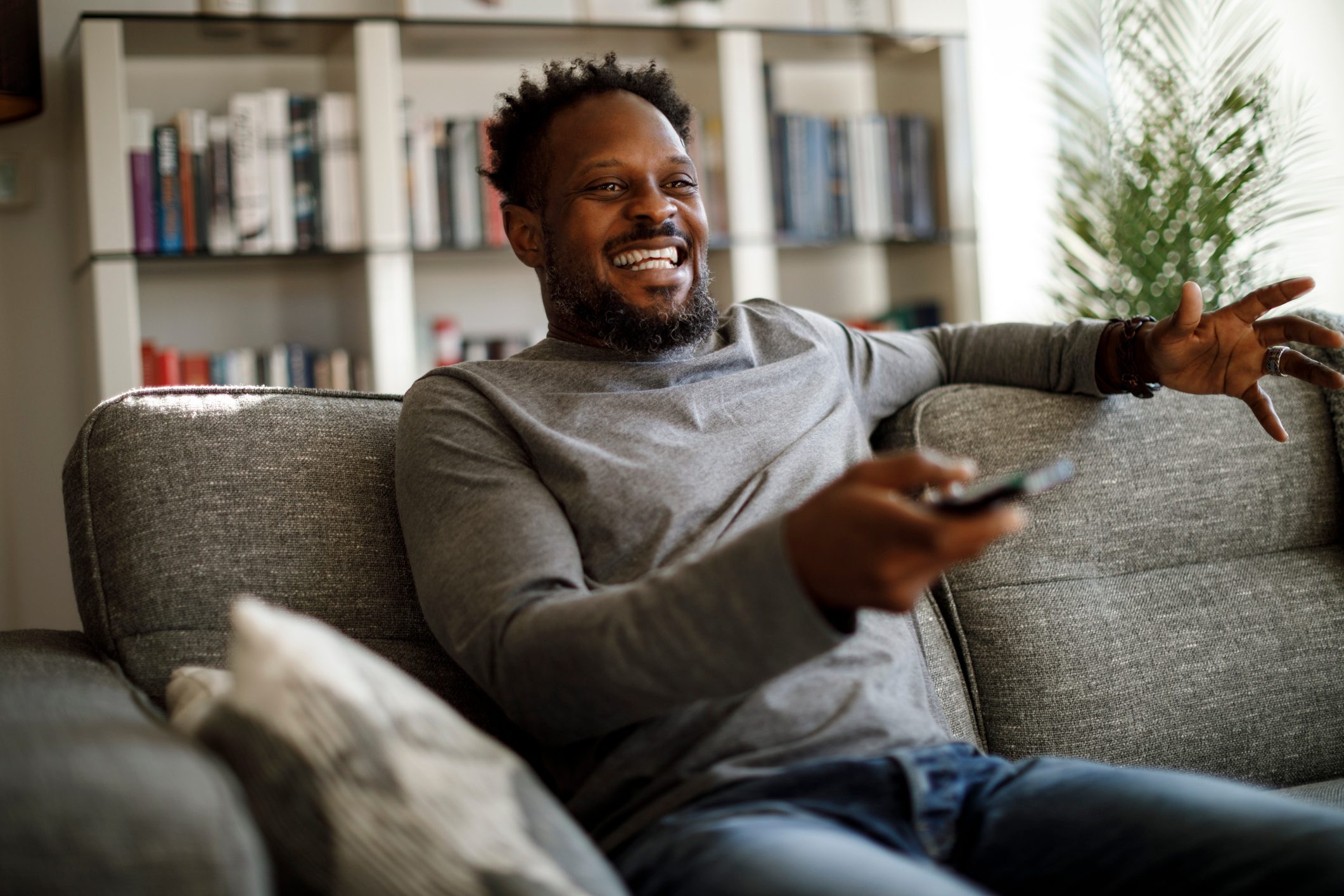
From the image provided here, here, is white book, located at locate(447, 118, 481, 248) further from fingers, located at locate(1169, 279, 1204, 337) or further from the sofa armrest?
the sofa armrest

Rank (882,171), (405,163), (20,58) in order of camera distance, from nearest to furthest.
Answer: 1. (20,58)
2. (405,163)
3. (882,171)

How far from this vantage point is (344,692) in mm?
740

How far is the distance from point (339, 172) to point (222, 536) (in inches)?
70.1

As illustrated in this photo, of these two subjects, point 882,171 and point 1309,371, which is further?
point 882,171

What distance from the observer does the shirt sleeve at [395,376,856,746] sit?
85cm

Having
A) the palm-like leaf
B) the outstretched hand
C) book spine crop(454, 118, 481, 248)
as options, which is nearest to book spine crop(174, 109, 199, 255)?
book spine crop(454, 118, 481, 248)

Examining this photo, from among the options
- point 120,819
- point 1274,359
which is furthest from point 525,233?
point 120,819

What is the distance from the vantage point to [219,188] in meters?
2.75

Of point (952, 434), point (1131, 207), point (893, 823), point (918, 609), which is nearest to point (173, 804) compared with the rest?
point (893, 823)

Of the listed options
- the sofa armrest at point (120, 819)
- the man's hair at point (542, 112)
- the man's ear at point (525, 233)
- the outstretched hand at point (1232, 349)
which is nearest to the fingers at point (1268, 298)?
the outstretched hand at point (1232, 349)

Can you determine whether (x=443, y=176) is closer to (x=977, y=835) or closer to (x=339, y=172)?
(x=339, y=172)

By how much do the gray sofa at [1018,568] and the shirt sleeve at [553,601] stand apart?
136mm

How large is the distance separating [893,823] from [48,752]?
0.63 metres

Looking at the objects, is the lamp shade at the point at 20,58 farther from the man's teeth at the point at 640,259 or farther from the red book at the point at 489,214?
the man's teeth at the point at 640,259
